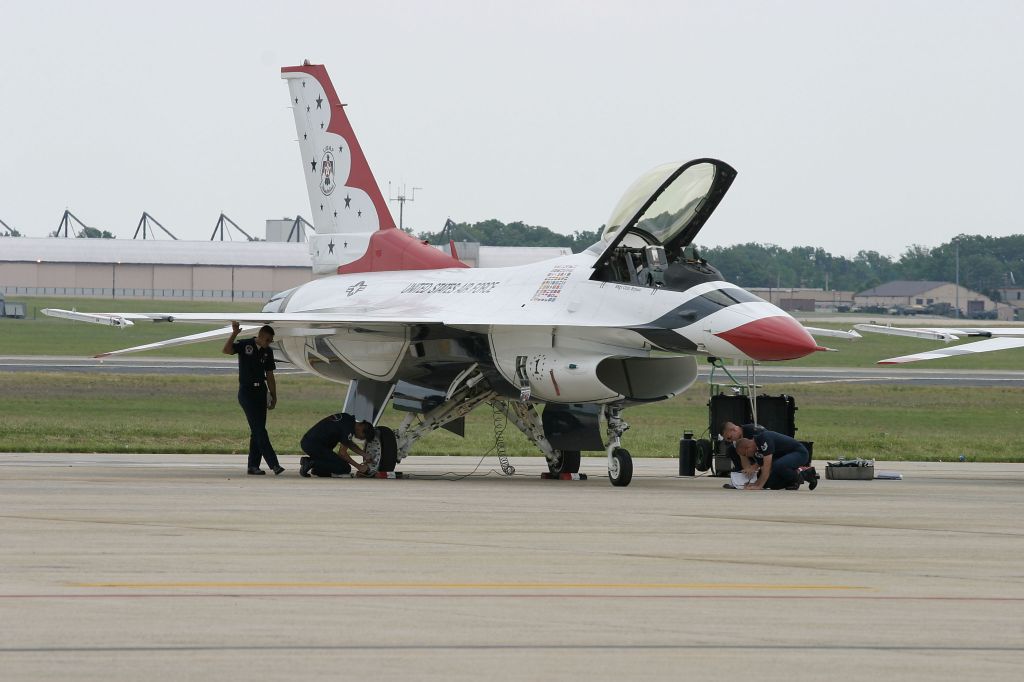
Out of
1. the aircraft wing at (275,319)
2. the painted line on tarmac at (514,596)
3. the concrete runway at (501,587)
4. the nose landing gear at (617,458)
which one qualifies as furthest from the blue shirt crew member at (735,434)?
the painted line on tarmac at (514,596)

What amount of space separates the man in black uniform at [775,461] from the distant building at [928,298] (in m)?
148

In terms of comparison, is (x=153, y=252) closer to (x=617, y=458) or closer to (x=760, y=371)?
(x=760, y=371)

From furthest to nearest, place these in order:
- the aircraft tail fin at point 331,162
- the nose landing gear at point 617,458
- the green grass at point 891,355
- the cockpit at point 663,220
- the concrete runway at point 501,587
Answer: the green grass at point 891,355
the aircraft tail fin at point 331,162
the cockpit at point 663,220
the nose landing gear at point 617,458
the concrete runway at point 501,587

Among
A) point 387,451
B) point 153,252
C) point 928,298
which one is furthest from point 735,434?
point 928,298

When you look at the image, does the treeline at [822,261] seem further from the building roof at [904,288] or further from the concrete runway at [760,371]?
the concrete runway at [760,371]

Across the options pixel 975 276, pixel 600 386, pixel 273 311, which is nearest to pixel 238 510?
pixel 600 386

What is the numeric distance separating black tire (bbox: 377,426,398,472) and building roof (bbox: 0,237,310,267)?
99.7 m

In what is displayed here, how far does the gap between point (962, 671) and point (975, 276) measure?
177 m

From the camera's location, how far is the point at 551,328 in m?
17.7

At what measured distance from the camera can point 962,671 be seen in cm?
642

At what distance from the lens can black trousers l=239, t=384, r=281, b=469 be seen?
18812 millimetres

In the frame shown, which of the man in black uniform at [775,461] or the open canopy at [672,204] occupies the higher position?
the open canopy at [672,204]

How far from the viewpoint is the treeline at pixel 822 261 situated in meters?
147

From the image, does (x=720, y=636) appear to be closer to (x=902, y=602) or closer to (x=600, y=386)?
(x=902, y=602)
